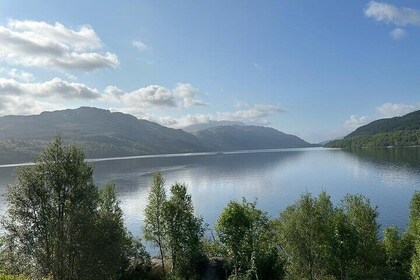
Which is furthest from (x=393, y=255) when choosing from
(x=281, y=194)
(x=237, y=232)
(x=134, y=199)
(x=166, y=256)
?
(x=134, y=199)

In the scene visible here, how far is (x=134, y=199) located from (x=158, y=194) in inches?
3425

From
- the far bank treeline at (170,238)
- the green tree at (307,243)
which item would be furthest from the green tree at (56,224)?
Answer: the green tree at (307,243)

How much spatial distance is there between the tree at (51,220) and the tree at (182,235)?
2134 cm

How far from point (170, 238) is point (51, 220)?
26.0 m

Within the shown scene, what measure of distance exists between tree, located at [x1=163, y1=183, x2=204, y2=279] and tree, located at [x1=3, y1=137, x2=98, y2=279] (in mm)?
21336

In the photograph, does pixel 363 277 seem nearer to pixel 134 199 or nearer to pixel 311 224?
pixel 311 224

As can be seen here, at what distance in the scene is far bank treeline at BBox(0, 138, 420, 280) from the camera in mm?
42562

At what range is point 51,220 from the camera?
142ft

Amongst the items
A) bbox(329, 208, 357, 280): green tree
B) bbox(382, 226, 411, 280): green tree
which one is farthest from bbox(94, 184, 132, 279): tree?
bbox(382, 226, 411, 280): green tree

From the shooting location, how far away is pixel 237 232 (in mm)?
60156

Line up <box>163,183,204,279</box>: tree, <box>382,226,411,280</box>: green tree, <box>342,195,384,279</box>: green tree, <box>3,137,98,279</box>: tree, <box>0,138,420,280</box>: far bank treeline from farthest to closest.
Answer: <box>382,226,411,280</box>: green tree < <box>163,183,204,279</box>: tree < <box>342,195,384,279</box>: green tree < <box>0,138,420,280</box>: far bank treeline < <box>3,137,98,279</box>: tree

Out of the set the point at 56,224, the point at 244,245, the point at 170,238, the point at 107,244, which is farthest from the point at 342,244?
the point at 56,224

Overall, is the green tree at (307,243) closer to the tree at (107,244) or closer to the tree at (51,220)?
the tree at (107,244)

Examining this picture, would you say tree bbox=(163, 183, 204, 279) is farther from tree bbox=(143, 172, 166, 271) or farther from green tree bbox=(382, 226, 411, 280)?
green tree bbox=(382, 226, 411, 280)
